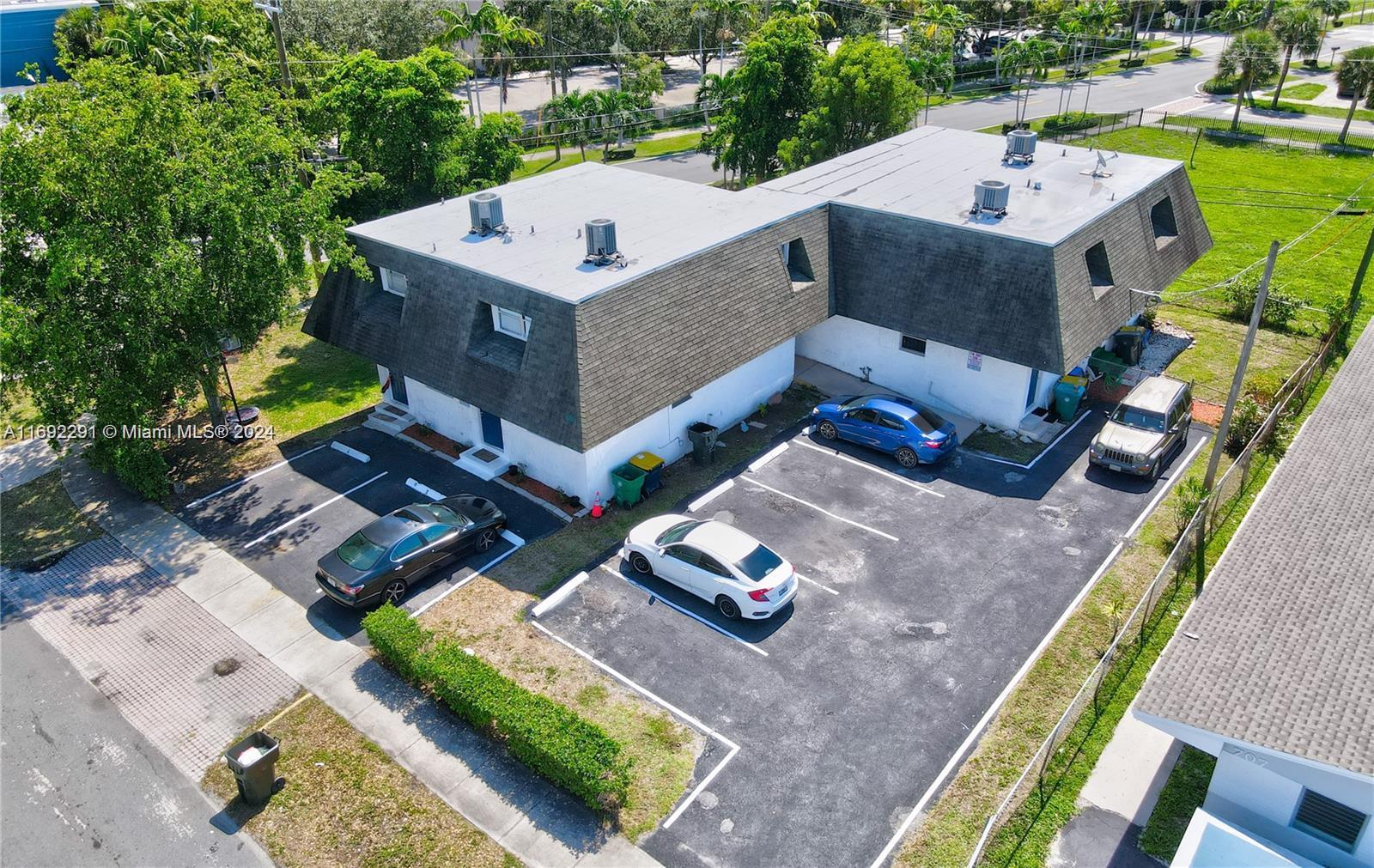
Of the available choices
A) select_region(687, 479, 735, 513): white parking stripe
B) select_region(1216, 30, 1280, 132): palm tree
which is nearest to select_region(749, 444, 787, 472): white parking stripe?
select_region(687, 479, 735, 513): white parking stripe

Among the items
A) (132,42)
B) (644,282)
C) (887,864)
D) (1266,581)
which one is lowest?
(887,864)

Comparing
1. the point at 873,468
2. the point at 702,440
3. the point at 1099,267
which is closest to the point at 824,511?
the point at 873,468

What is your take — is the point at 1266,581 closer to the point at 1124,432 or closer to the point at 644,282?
the point at 1124,432

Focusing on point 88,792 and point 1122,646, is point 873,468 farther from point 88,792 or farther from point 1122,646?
point 88,792

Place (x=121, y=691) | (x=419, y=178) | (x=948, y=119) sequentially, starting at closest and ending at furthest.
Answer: (x=121, y=691) < (x=419, y=178) < (x=948, y=119)

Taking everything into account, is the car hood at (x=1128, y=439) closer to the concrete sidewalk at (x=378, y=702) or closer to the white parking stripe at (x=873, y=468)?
the white parking stripe at (x=873, y=468)

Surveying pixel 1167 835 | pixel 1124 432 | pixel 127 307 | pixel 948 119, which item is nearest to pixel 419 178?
pixel 127 307

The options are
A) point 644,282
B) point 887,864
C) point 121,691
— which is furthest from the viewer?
point 644,282
